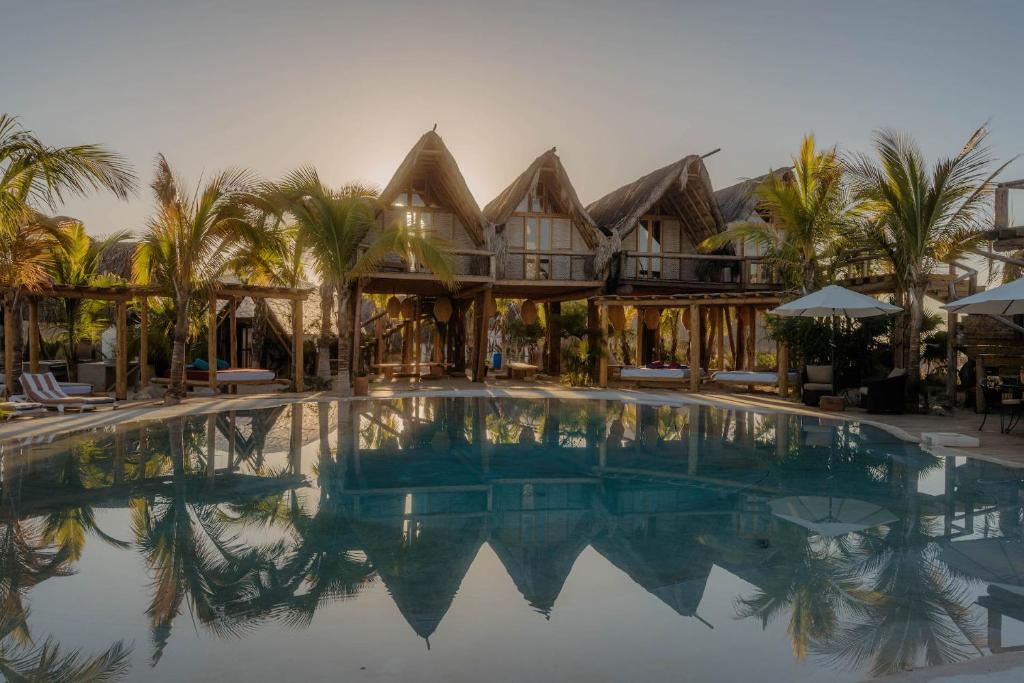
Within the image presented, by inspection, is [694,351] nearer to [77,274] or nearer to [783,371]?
[783,371]

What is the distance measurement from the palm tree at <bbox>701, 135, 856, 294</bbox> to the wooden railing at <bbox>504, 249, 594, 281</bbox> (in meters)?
4.64

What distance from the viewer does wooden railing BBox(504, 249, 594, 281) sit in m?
19.0

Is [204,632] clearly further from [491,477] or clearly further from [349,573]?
[491,477]

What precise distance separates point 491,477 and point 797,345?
974cm

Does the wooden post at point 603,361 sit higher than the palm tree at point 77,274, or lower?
lower

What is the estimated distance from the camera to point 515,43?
1228cm

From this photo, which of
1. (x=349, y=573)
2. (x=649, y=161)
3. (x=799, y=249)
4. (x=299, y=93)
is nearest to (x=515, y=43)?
(x=299, y=93)

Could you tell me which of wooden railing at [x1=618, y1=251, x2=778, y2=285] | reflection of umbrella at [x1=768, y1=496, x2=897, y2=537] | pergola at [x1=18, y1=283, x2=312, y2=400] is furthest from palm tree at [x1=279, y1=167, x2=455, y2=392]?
reflection of umbrella at [x1=768, y1=496, x2=897, y2=537]

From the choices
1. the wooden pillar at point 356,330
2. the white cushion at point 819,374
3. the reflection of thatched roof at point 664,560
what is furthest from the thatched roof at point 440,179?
the reflection of thatched roof at point 664,560

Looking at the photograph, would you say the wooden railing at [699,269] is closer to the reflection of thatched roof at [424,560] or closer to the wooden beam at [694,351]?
the wooden beam at [694,351]

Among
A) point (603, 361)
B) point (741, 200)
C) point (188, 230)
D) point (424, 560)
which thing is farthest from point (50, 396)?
point (741, 200)

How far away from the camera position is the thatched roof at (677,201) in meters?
19.2

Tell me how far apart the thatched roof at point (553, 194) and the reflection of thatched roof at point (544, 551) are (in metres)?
13.7

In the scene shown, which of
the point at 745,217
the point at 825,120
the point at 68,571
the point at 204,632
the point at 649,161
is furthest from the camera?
the point at 649,161
